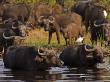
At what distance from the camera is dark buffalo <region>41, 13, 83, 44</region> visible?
30.2m

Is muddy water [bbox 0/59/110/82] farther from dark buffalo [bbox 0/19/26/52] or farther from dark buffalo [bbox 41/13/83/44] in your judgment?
dark buffalo [bbox 41/13/83/44]

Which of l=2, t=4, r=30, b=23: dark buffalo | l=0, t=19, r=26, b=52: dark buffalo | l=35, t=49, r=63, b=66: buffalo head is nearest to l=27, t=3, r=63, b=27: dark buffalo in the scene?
l=2, t=4, r=30, b=23: dark buffalo

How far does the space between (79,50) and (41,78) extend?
460 cm

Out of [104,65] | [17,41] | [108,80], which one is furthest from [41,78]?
[17,41]

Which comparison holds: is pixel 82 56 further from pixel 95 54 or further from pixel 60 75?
pixel 60 75

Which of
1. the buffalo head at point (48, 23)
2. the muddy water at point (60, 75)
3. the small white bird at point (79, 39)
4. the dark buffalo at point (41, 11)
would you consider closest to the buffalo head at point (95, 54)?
the muddy water at point (60, 75)

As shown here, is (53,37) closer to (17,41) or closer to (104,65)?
(17,41)

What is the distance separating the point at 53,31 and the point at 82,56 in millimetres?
10335

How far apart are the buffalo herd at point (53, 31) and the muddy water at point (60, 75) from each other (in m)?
0.50

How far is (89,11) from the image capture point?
3428cm

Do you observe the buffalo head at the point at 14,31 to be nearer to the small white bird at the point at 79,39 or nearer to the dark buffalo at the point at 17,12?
the small white bird at the point at 79,39

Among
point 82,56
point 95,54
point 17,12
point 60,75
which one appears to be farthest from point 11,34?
point 17,12

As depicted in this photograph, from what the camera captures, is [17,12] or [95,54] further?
[17,12]

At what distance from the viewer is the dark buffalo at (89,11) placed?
110 feet
